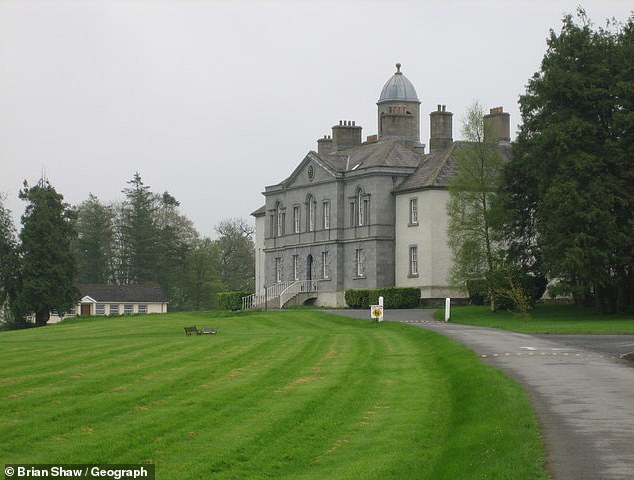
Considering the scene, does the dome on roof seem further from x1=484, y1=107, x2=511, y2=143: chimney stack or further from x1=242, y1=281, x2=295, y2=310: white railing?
x1=242, y1=281, x2=295, y2=310: white railing

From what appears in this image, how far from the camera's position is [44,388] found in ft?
79.7

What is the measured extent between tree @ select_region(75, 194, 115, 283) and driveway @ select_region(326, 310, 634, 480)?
9003 cm

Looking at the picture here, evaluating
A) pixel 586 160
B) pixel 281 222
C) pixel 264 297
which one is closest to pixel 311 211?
pixel 281 222

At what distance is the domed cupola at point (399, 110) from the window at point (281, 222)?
9.40 meters

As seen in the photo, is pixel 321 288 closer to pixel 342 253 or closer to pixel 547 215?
pixel 342 253

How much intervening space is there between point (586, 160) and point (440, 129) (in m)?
27.2

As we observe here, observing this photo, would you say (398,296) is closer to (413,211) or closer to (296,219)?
(413,211)

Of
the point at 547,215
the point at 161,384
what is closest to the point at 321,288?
the point at 547,215

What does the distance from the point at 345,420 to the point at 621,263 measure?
37739 millimetres

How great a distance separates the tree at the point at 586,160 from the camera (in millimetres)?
54875

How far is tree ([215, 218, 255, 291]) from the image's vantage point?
13650 centimetres

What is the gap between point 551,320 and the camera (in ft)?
177

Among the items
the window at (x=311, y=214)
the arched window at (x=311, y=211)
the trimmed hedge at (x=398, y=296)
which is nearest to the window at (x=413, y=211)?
the trimmed hedge at (x=398, y=296)

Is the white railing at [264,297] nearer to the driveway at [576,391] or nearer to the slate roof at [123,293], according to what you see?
the slate roof at [123,293]
